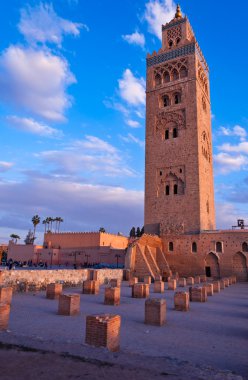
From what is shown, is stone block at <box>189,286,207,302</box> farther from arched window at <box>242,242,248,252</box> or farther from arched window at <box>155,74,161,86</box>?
arched window at <box>155,74,161,86</box>

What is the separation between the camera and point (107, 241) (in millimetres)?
34375

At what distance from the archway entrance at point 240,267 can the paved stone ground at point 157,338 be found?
16.1 metres

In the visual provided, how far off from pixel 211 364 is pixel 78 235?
30.8 metres

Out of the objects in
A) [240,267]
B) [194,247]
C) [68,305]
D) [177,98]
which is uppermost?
[177,98]

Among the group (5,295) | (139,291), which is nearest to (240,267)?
(139,291)

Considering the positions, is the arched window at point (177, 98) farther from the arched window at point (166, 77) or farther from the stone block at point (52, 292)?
the stone block at point (52, 292)

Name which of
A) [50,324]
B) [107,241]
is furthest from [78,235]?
[50,324]

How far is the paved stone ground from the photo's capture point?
3.96 m

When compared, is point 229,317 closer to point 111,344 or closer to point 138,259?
point 111,344

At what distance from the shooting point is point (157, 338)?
19.5ft

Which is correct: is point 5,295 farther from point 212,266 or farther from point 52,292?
point 212,266

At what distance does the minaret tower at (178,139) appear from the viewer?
28375 mm

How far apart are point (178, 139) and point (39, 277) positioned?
2166cm

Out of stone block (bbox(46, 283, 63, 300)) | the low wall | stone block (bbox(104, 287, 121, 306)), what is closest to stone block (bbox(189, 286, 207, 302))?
stone block (bbox(104, 287, 121, 306))
